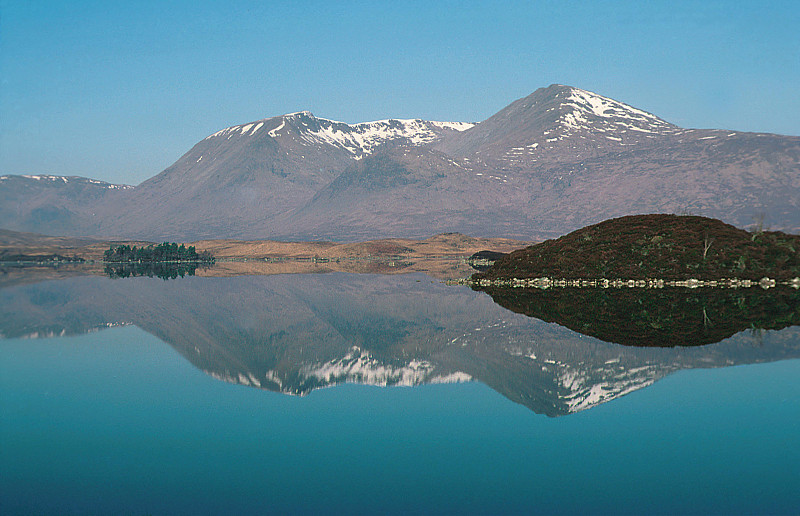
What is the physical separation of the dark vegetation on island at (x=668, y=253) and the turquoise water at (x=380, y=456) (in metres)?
43.3

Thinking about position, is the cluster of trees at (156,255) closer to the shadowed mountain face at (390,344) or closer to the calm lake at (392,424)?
the shadowed mountain face at (390,344)

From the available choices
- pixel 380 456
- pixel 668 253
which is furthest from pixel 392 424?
pixel 668 253

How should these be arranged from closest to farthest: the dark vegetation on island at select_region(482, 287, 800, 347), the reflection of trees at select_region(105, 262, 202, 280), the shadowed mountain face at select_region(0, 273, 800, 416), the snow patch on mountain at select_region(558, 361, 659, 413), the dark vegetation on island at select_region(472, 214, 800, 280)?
the snow patch on mountain at select_region(558, 361, 659, 413) → the shadowed mountain face at select_region(0, 273, 800, 416) → the dark vegetation on island at select_region(482, 287, 800, 347) → the dark vegetation on island at select_region(472, 214, 800, 280) → the reflection of trees at select_region(105, 262, 202, 280)

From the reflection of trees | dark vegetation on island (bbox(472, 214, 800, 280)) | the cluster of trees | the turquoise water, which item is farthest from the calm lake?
the cluster of trees

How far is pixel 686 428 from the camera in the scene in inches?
584

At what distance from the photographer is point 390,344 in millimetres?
28781

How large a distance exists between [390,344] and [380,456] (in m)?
15.6

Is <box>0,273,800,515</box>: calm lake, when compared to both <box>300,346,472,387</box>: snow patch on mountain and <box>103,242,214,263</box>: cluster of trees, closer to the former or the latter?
<box>300,346,472,387</box>: snow patch on mountain

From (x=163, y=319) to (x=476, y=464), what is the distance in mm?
32254

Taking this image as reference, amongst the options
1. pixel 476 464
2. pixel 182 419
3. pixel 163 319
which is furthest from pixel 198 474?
pixel 163 319

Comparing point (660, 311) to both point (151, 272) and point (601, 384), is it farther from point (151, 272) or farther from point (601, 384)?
point (151, 272)

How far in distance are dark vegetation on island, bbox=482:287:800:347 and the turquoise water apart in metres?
10.2

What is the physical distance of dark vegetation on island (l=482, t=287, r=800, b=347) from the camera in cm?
2833

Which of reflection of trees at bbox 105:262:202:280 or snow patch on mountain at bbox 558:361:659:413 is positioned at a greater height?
snow patch on mountain at bbox 558:361:659:413
